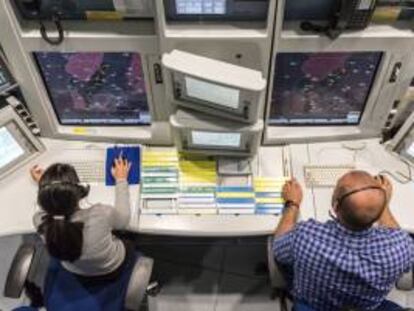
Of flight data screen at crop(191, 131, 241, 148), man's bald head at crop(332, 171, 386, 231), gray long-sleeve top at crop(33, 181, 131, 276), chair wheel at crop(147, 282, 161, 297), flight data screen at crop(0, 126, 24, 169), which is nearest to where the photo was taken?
man's bald head at crop(332, 171, 386, 231)

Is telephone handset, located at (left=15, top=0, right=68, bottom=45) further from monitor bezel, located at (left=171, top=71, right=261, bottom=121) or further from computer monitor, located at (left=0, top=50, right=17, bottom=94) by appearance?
monitor bezel, located at (left=171, top=71, right=261, bottom=121)

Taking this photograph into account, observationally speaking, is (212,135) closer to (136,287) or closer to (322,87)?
(322,87)

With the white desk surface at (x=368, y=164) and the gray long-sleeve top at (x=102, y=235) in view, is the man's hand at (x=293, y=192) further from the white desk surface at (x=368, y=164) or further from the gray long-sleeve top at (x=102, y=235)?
the gray long-sleeve top at (x=102, y=235)

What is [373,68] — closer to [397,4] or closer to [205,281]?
[397,4]

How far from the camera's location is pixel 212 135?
178 centimetres

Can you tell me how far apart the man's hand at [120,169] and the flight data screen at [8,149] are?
0.42 m

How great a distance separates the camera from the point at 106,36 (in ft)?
5.32

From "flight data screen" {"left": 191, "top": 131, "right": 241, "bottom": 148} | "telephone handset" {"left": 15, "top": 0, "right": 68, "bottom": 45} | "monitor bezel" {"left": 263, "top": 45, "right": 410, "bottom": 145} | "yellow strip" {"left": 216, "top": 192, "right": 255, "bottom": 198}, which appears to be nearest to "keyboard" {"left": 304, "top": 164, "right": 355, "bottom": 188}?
"monitor bezel" {"left": 263, "top": 45, "right": 410, "bottom": 145}

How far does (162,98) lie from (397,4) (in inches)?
36.2

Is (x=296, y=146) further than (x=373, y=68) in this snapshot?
Yes

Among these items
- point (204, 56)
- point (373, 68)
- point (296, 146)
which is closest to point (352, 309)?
point (296, 146)

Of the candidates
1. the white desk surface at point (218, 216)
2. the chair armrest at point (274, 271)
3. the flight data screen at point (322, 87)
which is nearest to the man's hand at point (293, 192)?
the white desk surface at point (218, 216)

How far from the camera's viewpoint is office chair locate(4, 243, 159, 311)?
5.95 ft

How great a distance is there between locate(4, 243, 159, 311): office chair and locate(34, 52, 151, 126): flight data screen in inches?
23.6
